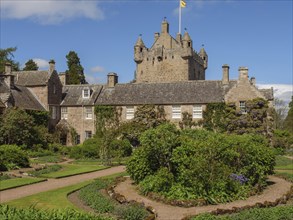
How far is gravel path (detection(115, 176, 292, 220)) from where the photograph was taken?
13220mm

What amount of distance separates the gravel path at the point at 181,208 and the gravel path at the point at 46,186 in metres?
3.28

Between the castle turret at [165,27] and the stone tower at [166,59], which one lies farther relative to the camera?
the castle turret at [165,27]

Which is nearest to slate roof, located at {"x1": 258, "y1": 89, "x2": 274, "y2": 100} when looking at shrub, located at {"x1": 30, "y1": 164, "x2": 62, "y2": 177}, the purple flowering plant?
shrub, located at {"x1": 30, "y1": 164, "x2": 62, "y2": 177}

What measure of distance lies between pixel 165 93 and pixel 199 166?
26.4 metres

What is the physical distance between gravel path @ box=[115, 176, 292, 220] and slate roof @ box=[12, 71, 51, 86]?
2613cm

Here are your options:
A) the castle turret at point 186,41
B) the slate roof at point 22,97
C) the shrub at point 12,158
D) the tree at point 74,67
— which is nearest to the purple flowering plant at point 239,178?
the shrub at point 12,158

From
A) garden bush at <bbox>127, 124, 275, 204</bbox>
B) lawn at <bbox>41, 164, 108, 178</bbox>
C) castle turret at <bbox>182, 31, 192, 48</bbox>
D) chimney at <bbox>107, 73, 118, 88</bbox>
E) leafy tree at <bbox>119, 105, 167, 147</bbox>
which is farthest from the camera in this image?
castle turret at <bbox>182, 31, 192, 48</bbox>

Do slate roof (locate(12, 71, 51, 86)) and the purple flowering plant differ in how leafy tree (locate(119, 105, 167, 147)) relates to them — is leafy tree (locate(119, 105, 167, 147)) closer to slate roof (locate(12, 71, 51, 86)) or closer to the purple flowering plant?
slate roof (locate(12, 71, 51, 86))

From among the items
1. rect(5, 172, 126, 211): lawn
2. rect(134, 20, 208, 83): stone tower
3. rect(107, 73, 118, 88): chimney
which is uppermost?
rect(134, 20, 208, 83): stone tower

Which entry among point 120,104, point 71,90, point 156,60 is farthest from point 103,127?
point 156,60

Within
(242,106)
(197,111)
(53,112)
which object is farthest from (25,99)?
(242,106)

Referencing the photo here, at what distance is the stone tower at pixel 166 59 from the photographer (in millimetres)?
51438

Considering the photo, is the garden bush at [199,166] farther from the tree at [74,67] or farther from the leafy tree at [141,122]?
the tree at [74,67]

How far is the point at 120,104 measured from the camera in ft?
136
